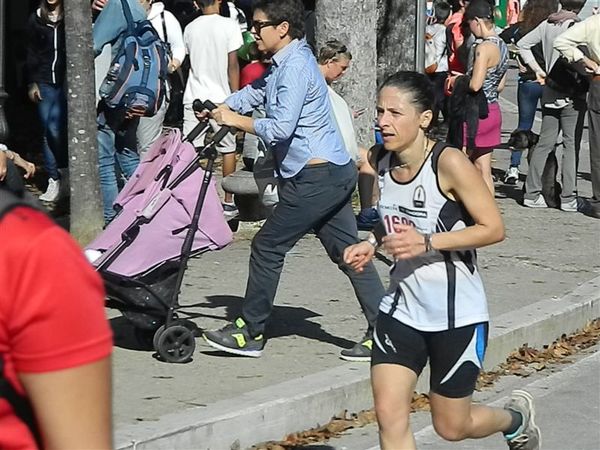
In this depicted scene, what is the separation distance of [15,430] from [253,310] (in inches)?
192

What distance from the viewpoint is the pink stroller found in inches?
259

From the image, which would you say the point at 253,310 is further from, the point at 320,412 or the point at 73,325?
the point at 73,325

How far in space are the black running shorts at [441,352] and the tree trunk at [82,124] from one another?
473cm

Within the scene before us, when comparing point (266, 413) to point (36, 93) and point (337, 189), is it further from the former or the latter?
point (36, 93)

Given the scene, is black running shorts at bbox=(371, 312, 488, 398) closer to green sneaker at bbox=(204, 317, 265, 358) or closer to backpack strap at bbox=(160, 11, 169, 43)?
green sneaker at bbox=(204, 317, 265, 358)

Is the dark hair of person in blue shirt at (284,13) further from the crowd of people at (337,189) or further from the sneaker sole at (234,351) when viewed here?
the sneaker sole at (234,351)

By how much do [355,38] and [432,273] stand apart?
275 inches

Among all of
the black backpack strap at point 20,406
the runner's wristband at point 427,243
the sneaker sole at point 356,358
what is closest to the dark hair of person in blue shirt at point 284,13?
the sneaker sole at point 356,358

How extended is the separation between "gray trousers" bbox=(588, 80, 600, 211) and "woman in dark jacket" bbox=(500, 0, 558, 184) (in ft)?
3.07

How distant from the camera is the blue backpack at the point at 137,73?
9.31m

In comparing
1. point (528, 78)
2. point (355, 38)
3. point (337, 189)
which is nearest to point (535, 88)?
point (528, 78)

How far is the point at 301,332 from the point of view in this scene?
24.7 ft

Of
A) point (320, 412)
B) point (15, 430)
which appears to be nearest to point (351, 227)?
point (320, 412)

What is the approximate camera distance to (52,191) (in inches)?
456
